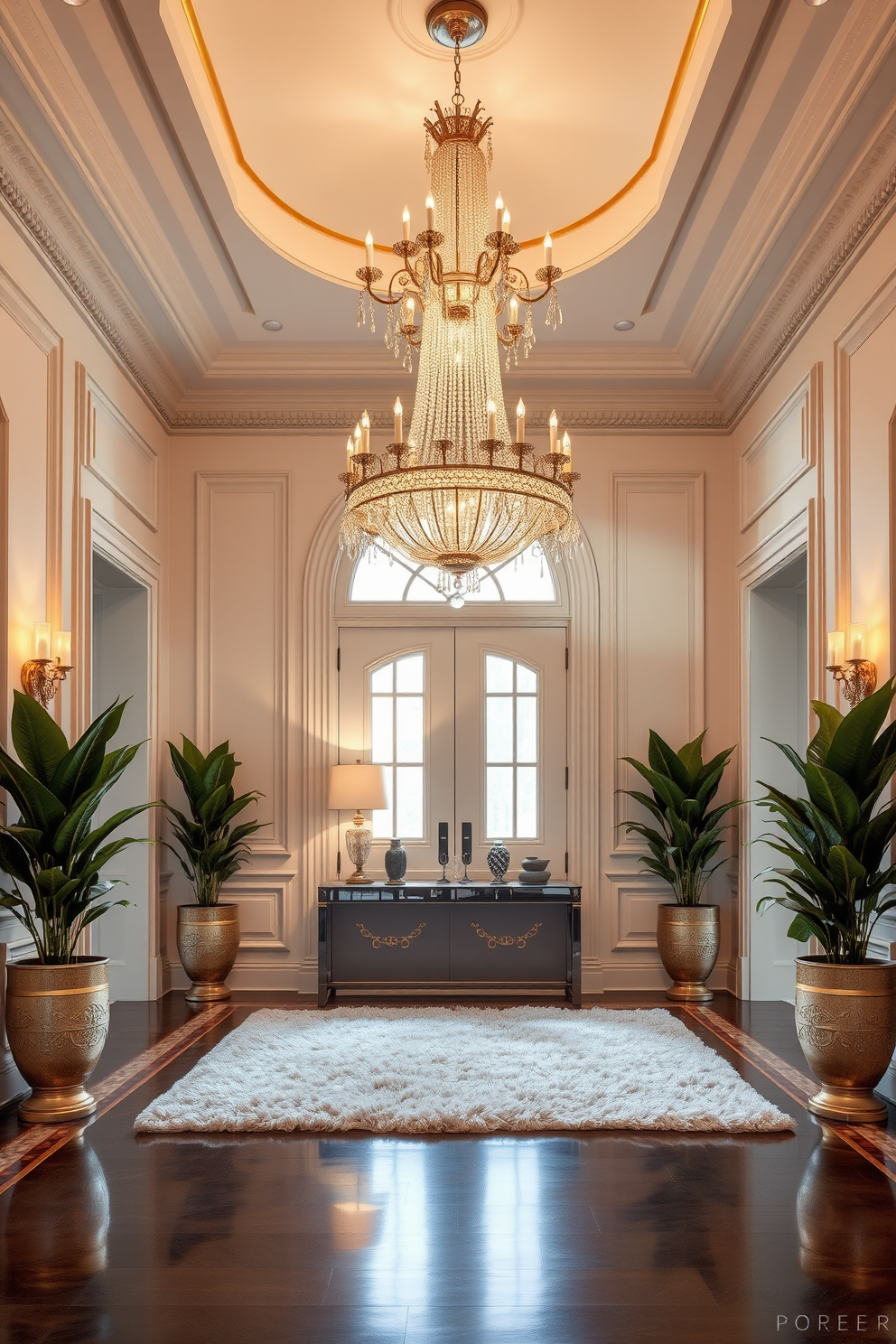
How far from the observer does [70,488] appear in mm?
5250

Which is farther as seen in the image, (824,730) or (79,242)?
(79,242)

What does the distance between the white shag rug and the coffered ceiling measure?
3.47 metres

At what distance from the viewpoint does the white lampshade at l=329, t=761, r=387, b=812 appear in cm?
652

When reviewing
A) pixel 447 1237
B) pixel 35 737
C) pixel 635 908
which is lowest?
pixel 447 1237

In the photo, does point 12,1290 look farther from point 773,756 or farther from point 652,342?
point 652,342

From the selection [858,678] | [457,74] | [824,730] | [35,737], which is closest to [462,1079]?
[824,730]

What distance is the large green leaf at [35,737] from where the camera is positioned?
13.5 feet

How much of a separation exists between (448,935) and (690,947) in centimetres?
138

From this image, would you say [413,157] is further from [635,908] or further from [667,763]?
[635,908]

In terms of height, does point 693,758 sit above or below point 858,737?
below

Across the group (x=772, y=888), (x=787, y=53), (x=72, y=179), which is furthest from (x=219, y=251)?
(x=772, y=888)

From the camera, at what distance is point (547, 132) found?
5.00m

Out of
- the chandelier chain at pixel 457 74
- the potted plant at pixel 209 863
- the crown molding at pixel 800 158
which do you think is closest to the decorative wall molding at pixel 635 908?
the potted plant at pixel 209 863

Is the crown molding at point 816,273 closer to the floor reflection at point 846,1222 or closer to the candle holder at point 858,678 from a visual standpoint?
the candle holder at point 858,678
